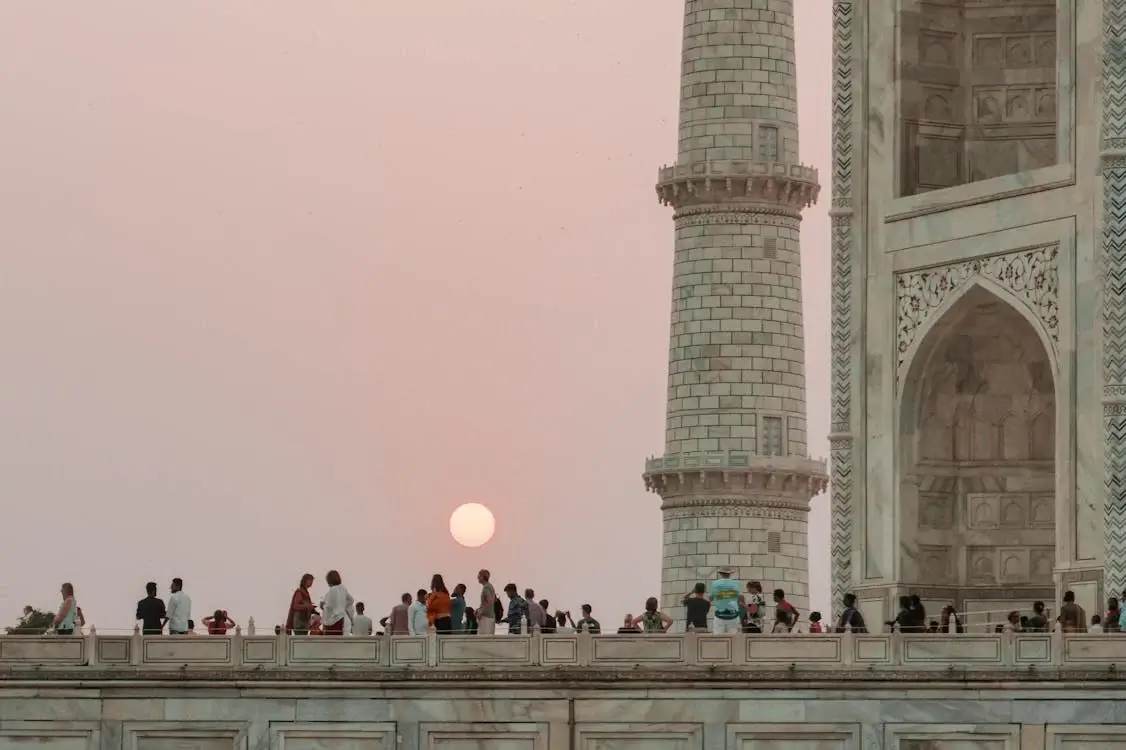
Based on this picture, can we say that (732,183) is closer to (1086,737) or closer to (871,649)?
(871,649)

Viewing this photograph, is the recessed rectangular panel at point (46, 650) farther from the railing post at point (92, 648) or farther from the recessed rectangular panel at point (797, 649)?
the recessed rectangular panel at point (797, 649)

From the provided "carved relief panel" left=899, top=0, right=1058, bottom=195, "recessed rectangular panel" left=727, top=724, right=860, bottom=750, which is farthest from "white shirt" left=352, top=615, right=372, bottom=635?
"carved relief panel" left=899, top=0, right=1058, bottom=195

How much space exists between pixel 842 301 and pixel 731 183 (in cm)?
1305

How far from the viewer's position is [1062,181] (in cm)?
4716

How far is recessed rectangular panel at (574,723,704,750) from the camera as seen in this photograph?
141 ft

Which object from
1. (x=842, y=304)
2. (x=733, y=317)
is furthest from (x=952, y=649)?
(x=733, y=317)

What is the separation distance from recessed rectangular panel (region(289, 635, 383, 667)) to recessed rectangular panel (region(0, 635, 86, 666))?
2.87 metres

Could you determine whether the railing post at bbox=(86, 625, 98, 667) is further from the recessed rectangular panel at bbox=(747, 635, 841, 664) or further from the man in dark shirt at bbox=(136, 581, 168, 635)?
the recessed rectangular panel at bbox=(747, 635, 841, 664)

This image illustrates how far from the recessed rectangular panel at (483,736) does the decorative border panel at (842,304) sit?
7495mm

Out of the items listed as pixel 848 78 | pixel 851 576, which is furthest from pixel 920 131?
pixel 851 576

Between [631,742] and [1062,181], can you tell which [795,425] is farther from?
[631,742]

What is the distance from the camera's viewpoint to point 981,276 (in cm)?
4809

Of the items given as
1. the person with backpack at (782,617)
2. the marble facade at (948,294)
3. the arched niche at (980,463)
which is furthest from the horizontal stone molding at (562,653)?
the arched niche at (980,463)

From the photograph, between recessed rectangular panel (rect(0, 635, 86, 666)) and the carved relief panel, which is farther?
the carved relief panel
